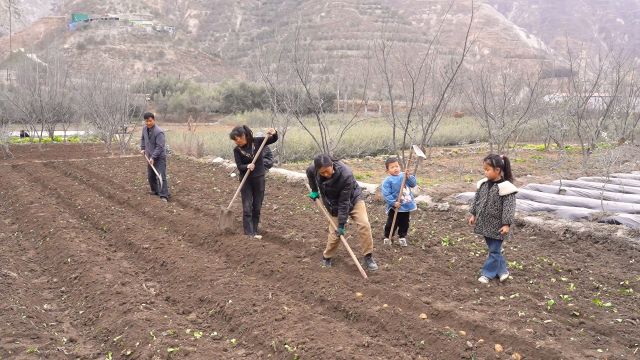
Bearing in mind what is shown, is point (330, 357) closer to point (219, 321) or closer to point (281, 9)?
point (219, 321)

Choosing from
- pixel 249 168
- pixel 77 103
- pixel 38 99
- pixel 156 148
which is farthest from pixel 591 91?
pixel 77 103

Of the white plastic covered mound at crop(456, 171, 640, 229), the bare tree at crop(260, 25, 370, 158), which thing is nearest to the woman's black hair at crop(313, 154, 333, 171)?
the white plastic covered mound at crop(456, 171, 640, 229)

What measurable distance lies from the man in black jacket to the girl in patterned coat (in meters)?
1.04

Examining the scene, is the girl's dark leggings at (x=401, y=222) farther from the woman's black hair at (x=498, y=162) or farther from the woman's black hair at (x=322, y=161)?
the woman's black hair at (x=322, y=161)

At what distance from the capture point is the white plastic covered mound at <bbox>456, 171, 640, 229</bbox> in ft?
23.9

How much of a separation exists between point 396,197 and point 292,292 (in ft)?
5.73

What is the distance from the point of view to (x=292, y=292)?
4.98 meters

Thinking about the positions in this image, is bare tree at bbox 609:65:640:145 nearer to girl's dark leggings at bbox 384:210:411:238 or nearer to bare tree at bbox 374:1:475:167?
bare tree at bbox 374:1:475:167

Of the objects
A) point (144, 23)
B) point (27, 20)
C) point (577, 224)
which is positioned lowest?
point (577, 224)

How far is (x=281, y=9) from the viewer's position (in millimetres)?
68188

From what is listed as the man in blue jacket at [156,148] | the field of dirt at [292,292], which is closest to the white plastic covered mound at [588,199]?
the field of dirt at [292,292]

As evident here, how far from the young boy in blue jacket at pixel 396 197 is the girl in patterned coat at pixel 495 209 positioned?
942 mm

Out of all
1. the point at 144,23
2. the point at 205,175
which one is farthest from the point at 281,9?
the point at 205,175

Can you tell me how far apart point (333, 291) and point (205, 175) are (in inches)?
286
